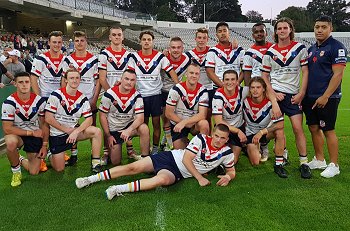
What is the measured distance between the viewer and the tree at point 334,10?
64875mm

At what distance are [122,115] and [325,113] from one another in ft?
8.66

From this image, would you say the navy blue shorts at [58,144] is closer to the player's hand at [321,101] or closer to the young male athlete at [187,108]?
the young male athlete at [187,108]

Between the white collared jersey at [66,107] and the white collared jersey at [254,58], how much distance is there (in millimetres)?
2317

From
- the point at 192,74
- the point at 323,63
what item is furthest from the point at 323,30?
the point at 192,74

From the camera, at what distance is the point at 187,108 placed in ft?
15.6

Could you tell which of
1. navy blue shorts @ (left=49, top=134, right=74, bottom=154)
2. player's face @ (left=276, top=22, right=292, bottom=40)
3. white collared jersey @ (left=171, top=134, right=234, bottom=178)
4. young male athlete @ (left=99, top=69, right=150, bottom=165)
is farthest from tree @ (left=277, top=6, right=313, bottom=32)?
navy blue shorts @ (left=49, top=134, right=74, bottom=154)

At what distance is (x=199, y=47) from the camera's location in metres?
5.26

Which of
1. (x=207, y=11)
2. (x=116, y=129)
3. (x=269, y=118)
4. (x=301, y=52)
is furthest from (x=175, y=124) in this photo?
(x=207, y=11)

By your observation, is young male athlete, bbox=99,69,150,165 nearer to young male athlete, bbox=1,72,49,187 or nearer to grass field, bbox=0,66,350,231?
grass field, bbox=0,66,350,231

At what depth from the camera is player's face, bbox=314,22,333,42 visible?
13.3 ft

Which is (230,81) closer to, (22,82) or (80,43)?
(80,43)

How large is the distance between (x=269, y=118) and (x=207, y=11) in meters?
65.2

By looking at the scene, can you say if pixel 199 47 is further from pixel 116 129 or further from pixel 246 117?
pixel 116 129

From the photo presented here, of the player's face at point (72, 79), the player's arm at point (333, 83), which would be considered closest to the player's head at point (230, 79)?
the player's arm at point (333, 83)
